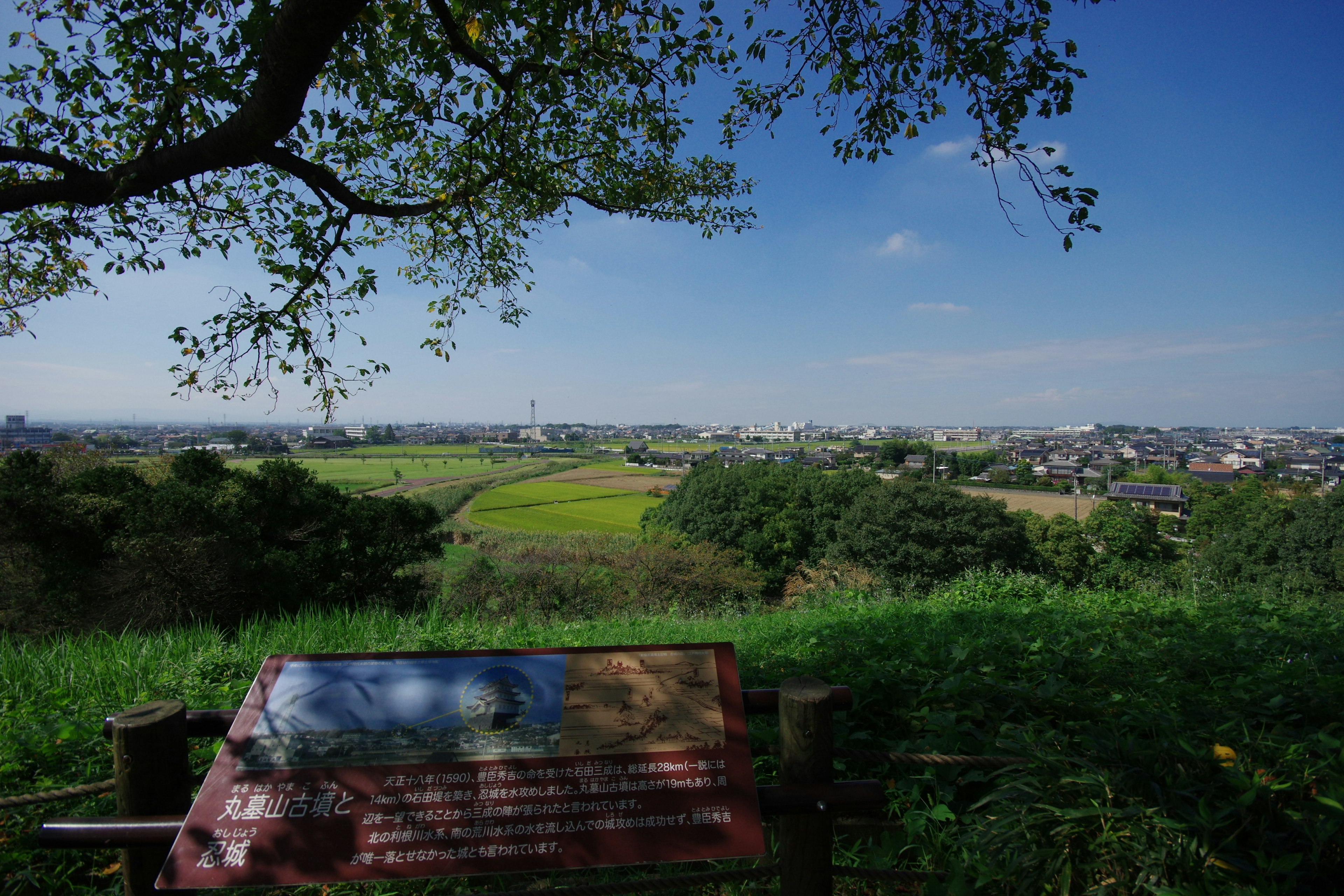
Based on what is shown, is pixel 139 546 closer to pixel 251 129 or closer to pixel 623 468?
pixel 251 129

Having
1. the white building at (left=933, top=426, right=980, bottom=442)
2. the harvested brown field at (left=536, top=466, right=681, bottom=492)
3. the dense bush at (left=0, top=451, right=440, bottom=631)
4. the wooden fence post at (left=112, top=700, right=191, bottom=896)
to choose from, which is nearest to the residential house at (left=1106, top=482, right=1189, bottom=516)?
the harvested brown field at (left=536, top=466, right=681, bottom=492)

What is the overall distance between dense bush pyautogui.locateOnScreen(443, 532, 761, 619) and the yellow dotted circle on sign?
5.10 metres

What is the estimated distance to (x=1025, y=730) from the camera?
2104 mm

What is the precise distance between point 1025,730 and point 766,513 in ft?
98.5

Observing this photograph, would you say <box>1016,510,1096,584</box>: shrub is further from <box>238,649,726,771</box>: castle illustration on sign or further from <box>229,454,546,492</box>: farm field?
<box>238,649,726,771</box>: castle illustration on sign

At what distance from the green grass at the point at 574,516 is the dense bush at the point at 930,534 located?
48.6 ft

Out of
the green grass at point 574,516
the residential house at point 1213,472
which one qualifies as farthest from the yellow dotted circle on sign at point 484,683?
the residential house at point 1213,472

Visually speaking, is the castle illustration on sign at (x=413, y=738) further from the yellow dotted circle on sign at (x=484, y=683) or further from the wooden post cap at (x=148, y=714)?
the wooden post cap at (x=148, y=714)

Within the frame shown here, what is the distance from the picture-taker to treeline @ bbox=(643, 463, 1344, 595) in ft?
76.7

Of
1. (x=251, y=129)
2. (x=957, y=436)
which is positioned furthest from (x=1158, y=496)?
(x=957, y=436)

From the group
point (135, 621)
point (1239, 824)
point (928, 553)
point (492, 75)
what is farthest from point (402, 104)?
point (928, 553)

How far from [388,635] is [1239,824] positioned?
4463 millimetres

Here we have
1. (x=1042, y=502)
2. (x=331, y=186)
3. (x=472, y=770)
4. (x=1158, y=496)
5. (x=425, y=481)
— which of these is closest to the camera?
(x=472, y=770)

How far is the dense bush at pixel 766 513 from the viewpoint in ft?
99.5
